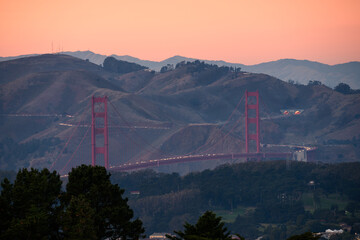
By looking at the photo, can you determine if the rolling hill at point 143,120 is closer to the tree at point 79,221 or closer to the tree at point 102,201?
the tree at point 102,201

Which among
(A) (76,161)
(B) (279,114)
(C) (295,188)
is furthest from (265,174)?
(B) (279,114)

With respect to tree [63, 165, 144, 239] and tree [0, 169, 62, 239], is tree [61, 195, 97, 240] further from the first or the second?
tree [63, 165, 144, 239]

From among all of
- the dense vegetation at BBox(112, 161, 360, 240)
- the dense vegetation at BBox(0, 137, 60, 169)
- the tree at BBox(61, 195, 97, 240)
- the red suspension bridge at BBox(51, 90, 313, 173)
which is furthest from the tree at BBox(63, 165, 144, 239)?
the dense vegetation at BBox(0, 137, 60, 169)

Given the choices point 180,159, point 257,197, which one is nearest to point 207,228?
point 257,197

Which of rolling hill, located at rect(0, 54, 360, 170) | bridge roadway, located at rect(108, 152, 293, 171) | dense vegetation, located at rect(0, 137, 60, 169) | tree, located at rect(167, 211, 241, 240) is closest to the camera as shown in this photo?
tree, located at rect(167, 211, 241, 240)

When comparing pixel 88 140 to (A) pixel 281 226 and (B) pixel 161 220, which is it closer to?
(B) pixel 161 220

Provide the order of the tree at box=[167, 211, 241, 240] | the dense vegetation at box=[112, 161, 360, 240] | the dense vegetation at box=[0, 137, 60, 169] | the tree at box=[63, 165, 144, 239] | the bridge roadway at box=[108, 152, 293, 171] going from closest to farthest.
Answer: the tree at box=[167, 211, 241, 240] < the tree at box=[63, 165, 144, 239] < the dense vegetation at box=[112, 161, 360, 240] < the bridge roadway at box=[108, 152, 293, 171] < the dense vegetation at box=[0, 137, 60, 169]

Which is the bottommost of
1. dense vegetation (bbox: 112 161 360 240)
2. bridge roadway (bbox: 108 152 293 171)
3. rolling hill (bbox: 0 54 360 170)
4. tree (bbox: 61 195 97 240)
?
dense vegetation (bbox: 112 161 360 240)

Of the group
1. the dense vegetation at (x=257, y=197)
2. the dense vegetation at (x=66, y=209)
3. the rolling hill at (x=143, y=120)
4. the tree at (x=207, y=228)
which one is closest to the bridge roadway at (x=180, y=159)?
the dense vegetation at (x=257, y=197)

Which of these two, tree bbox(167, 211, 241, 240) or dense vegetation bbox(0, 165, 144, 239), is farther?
dense vegetation bbox(0, 165, 144, 239)

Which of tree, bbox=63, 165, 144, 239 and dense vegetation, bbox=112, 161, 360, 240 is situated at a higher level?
tree, bbox=63, 165, 144, 239
